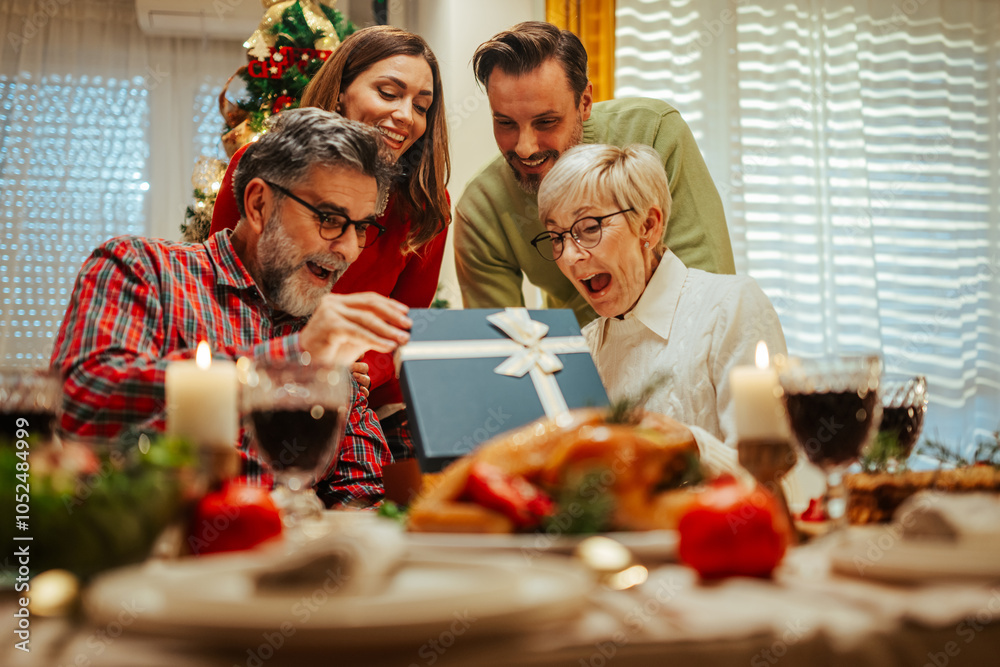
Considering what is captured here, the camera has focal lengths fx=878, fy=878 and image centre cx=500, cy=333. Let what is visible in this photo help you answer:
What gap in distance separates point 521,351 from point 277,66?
8.65ft

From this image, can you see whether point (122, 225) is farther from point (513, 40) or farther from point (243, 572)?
point (243, 572)

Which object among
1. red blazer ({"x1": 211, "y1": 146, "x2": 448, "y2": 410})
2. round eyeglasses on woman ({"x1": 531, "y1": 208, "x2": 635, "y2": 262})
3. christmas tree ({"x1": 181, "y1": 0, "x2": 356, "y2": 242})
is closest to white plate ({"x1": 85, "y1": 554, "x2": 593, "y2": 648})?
round eyeglasses on woman ({"x1": 531, "y1": 208, "x2": 635, "y2": 262})

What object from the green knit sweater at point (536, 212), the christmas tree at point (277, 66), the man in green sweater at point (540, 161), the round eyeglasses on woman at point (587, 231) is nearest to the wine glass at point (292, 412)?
the round eyeglasses on woman at point (587, 231)

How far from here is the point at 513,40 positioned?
108 inches

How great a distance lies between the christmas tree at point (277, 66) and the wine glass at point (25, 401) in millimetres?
2895

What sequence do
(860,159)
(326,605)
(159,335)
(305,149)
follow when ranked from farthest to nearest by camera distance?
1. (860,159)
2. (305,149)
3. (159,335)
4. (326,605)

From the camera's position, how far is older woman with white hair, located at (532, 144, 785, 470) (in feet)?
6.43

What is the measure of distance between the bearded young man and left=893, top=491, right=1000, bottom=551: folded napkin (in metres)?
0.95

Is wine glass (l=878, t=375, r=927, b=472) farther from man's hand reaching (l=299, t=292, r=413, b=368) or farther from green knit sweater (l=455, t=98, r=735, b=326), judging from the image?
green knit sweater (l=455, t=98, r=735, b=326)

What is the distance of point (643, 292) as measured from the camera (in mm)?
2121

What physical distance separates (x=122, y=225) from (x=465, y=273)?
3.54 m

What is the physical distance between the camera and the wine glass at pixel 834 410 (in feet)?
3.27

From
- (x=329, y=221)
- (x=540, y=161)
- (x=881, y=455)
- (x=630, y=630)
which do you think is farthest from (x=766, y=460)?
(x=540, y=161)

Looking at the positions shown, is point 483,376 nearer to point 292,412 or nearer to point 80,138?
point 292,412
